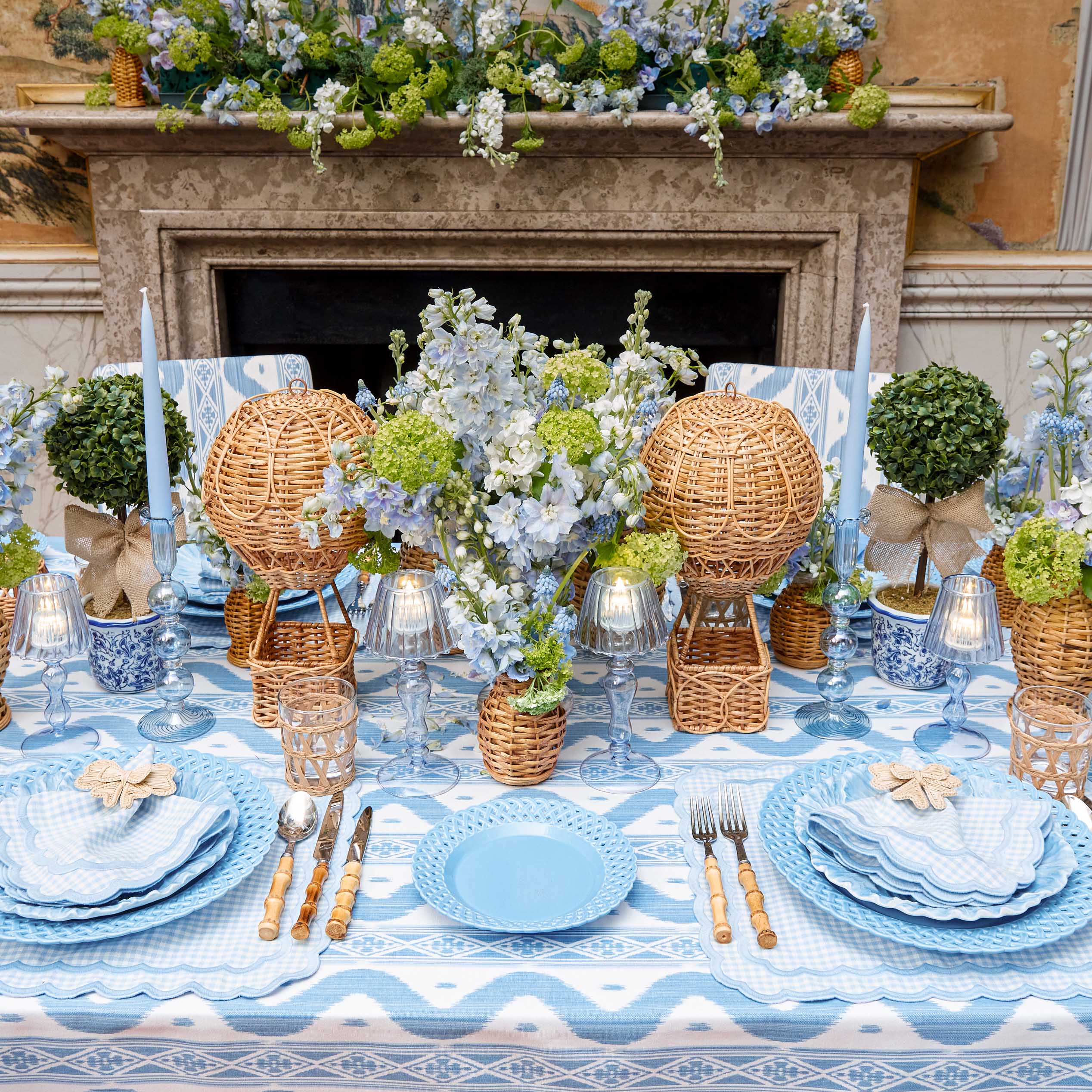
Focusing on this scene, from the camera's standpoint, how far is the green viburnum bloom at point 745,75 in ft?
8.70

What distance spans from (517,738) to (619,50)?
2.21 meters

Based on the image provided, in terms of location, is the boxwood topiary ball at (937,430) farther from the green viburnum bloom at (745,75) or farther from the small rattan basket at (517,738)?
the green viburnum bloom at (745,75)

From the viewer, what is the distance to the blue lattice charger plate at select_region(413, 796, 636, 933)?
0.82 metres

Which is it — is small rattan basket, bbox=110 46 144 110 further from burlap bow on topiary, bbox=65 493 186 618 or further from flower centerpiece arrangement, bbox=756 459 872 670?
flower centerpiece arrangement, bbox=756 459 872 670

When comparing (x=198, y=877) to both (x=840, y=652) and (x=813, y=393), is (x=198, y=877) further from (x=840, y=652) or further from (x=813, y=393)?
(x=813, y=393)

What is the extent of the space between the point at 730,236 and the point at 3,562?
7.76 ft

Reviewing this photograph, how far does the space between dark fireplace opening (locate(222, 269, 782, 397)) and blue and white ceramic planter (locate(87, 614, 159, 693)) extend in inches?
86.8

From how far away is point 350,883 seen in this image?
85 cm

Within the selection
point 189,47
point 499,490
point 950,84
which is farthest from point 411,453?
point 950,84

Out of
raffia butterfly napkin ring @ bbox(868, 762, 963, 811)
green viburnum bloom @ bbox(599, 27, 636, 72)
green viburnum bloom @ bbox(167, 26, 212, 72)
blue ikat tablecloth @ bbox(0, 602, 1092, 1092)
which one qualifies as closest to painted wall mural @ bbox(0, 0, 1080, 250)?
green viburnum bloom @ bbox(599, 27, 636, 72)

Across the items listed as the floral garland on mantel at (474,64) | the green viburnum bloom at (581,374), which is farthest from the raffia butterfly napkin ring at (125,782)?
the floral garland on mantel at (474,64)

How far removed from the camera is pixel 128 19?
2.67 metres

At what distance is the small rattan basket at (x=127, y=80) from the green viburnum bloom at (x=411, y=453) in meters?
2.37

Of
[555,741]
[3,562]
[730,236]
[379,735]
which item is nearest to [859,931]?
[555,741]
